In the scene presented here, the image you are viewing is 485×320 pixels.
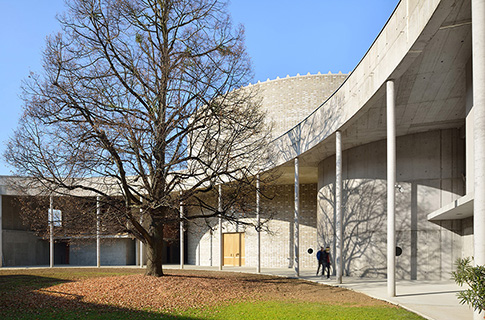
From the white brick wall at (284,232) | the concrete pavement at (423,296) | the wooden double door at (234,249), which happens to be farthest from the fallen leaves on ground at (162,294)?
the wooden double door at (234,249)

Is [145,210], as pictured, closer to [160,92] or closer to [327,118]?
[160,92]

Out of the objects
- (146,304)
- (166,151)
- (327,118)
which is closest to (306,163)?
(327,118)

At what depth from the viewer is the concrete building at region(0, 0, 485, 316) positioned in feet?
37.0

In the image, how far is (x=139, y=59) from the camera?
15.8m

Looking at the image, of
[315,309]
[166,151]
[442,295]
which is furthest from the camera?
[166,151]

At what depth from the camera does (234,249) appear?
104 feet

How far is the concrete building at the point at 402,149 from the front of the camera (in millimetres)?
11266

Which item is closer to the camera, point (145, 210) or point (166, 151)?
point (145, 210)

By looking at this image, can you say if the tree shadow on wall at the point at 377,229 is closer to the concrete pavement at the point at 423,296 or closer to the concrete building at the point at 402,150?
the concrete building at the point at 402,150

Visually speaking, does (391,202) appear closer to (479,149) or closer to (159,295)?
(479,149)

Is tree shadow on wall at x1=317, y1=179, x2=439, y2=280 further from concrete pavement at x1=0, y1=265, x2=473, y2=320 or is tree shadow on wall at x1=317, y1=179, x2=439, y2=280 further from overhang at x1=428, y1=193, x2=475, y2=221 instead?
overhang at x1=428, y1=193, x2=475, y2=221

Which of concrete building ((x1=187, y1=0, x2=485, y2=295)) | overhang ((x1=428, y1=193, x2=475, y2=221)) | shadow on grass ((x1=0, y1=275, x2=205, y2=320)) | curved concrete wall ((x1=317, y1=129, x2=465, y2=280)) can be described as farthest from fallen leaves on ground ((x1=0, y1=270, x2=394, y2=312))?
curved concrete wall ((x1=317, y1=129, x2=465, y2=280))

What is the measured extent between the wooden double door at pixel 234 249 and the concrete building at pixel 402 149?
3397 millimetres

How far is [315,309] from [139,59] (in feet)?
31.1
